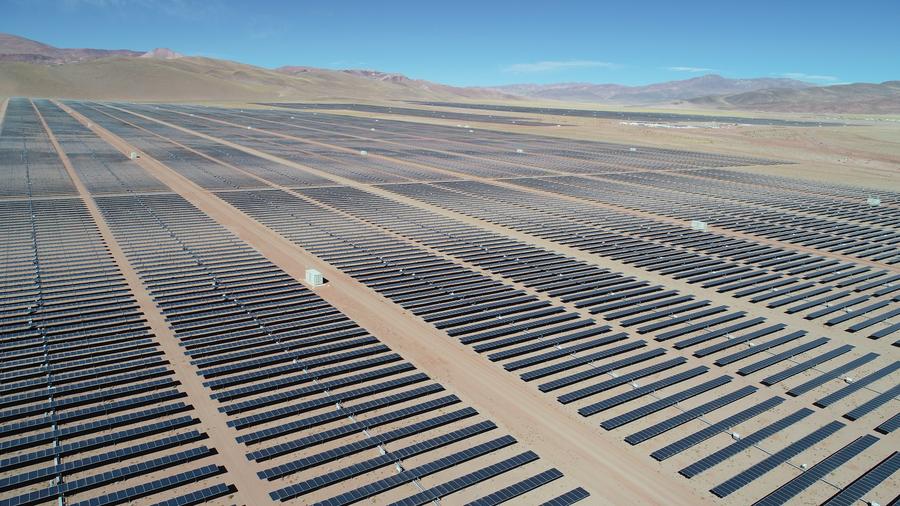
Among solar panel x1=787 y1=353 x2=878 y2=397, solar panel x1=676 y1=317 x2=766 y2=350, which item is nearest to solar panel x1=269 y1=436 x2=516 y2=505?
solar panel x1=676 y1=317 x2=766 y2=350

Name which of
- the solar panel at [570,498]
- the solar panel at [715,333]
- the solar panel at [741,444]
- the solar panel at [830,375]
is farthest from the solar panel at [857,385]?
the solar panel at [570,498]

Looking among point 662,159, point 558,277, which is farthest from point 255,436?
point 662,159

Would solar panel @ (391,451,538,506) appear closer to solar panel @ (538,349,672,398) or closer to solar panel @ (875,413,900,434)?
solar panel @ (538,349,672,398)

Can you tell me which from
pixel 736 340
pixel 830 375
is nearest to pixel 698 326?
pixel 736 340

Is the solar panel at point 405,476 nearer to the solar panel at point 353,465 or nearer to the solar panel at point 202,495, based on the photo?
the solar panel at point 353,465

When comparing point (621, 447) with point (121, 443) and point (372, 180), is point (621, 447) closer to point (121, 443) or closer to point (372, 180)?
point (121, 443)
